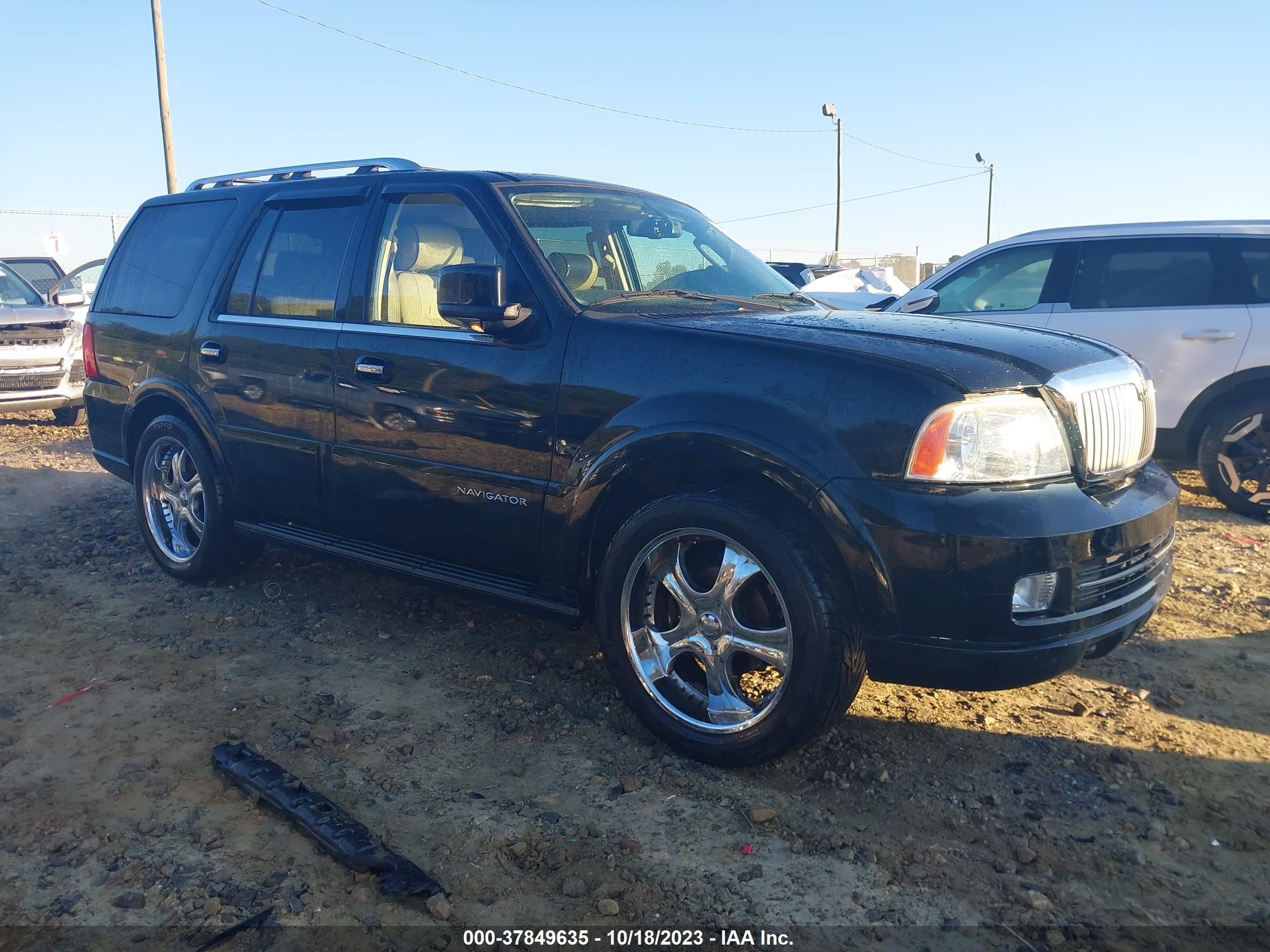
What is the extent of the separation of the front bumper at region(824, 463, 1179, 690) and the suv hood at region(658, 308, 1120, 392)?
361mm

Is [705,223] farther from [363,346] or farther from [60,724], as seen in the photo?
[60,724]

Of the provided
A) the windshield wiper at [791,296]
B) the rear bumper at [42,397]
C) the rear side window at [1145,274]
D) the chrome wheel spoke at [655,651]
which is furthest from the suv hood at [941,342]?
the rear bumper at [42,397]

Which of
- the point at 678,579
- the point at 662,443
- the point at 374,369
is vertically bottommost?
the point at 678,579

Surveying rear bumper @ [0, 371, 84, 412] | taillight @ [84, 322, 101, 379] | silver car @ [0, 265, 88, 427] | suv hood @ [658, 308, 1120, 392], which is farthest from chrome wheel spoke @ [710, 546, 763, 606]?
rear bumper @ [0, 371, 84, 412]

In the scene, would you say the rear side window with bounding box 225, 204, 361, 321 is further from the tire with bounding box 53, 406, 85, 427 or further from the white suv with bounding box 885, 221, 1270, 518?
the tire with bounding box 53, 406, 85, 427

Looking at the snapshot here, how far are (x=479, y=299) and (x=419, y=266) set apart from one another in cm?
73

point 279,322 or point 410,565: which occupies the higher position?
point 279,322

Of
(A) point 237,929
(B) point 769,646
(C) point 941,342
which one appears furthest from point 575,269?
(A) point 237,929

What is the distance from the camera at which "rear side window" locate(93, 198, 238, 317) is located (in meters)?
5.05

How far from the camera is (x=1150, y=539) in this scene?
10.3 ft

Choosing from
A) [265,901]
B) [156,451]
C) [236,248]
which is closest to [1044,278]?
A: [236,248]

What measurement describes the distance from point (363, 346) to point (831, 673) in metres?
2.30

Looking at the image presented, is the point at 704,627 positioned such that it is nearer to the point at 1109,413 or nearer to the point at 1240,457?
the point at 1109,413

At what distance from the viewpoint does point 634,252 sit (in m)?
4.20
